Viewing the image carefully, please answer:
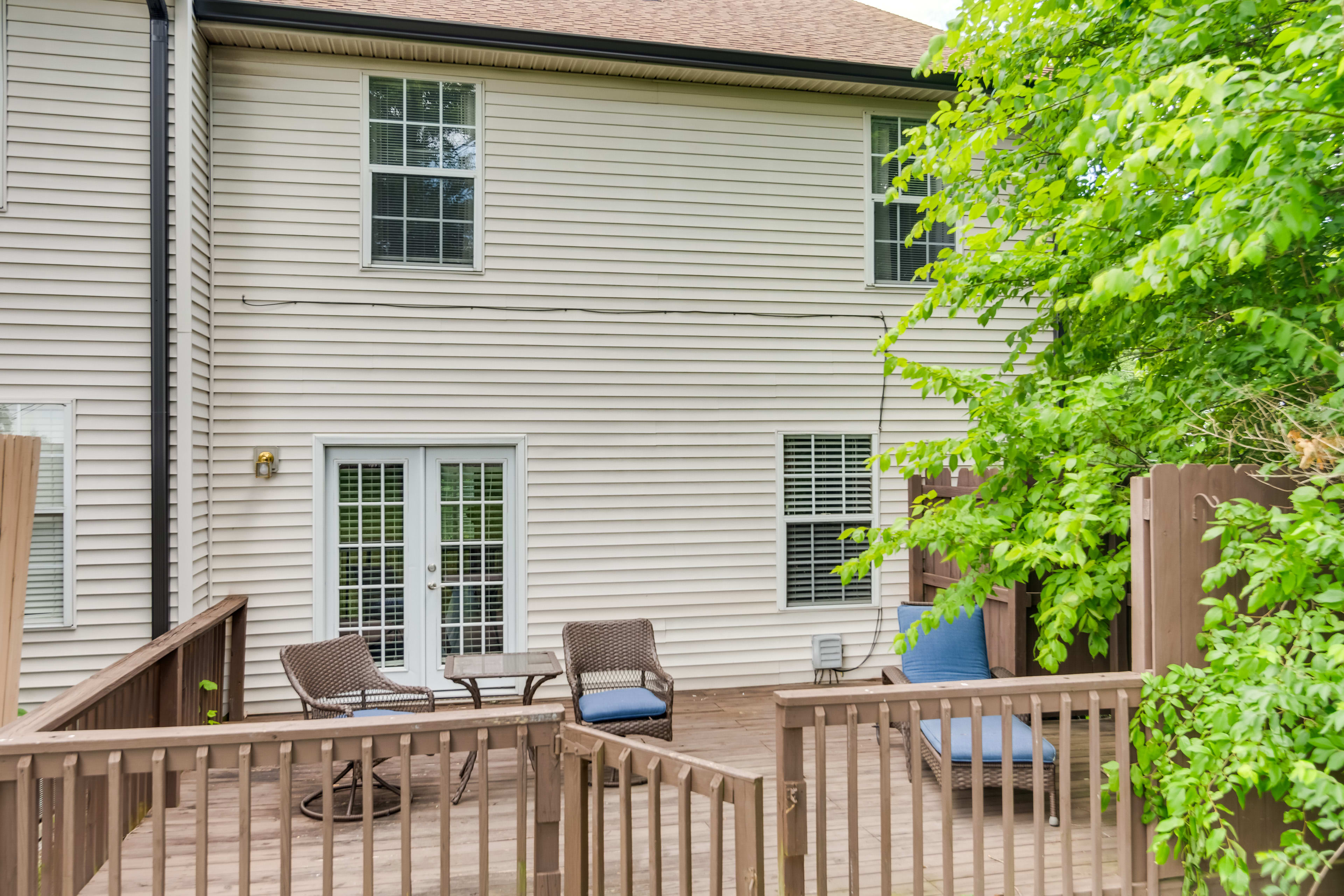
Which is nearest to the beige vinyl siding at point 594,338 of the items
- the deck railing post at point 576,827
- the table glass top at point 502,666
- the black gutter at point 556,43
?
the black gutter at point 556,43

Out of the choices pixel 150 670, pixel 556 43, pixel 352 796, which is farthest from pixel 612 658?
pixel 556 43

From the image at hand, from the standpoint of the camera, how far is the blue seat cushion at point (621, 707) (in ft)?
15.2

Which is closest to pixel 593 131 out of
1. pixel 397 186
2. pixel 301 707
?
Result: pixel 397 186

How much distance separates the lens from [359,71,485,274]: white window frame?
20.2 feet

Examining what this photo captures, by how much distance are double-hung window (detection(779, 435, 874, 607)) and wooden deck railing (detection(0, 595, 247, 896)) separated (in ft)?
13.0

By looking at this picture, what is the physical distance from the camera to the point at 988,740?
4184mm

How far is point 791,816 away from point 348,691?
297cm

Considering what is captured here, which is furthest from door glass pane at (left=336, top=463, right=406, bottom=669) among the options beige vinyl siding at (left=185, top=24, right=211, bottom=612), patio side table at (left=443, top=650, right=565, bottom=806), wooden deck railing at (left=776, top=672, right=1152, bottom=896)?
wooden deck railing at (left=776, top=672, right=1152, bottom=896)

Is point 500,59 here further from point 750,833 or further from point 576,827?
point 750,833

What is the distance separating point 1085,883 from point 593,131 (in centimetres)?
559

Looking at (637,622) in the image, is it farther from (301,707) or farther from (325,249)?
(325,249)

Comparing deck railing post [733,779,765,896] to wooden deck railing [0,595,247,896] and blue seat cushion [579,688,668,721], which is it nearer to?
wooden deck railing [0,595,247,896]

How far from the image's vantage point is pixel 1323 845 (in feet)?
10.3

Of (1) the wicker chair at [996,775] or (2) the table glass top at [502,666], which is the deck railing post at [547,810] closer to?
(1) the wicker chair at [996,775]
